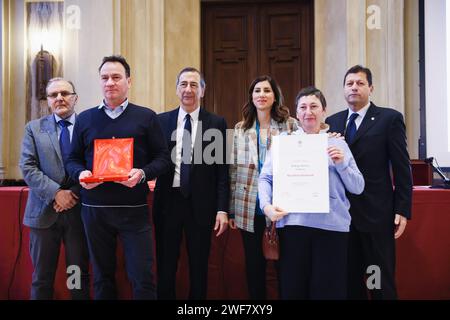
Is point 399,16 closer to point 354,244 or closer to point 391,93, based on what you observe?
point 391,93

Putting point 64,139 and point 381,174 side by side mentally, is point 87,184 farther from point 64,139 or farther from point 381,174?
point 381,174

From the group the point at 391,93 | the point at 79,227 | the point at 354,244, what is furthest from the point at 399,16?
the point at 79,227

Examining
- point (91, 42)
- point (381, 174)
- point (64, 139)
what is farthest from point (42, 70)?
point (381, 174)

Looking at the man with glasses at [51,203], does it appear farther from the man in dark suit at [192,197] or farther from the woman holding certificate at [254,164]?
the woman holding certificate at [254,164]

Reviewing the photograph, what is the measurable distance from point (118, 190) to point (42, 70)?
388 centimetres

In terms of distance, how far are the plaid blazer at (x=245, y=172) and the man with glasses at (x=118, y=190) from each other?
416 millimetres

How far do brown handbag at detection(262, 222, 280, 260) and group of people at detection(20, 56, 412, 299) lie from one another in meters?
0.09

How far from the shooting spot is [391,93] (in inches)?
203

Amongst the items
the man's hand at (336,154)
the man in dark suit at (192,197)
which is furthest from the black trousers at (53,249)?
the man's hand at (336,154)

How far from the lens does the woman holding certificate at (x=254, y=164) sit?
2449mm

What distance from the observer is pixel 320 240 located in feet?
6.77
